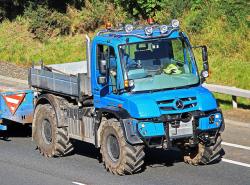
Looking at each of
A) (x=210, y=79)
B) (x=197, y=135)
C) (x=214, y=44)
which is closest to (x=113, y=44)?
(x=197, y=135)

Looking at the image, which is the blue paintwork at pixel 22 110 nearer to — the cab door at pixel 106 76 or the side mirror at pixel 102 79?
the cab door at pixel 106 76

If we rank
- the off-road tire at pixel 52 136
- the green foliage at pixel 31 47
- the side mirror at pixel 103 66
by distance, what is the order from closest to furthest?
the side mirror at pixel 103 66 → the off-road tire at pixel 52 136 → the green foliage at pixel 31 47

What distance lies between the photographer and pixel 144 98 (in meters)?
13.1

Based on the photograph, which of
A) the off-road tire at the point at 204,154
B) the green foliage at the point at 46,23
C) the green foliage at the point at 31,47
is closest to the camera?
the off-road tire at the point at 204,154

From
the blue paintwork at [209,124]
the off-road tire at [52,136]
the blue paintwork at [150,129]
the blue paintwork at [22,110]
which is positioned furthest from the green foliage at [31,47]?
the blue paintwork at [150,129]

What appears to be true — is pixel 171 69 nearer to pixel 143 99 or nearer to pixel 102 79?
pixel 143 99

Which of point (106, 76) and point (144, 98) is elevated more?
point (106, 76)

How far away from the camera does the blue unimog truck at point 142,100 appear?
42.8 ft

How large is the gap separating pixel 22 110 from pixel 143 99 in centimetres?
424

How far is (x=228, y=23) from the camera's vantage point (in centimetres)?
2620

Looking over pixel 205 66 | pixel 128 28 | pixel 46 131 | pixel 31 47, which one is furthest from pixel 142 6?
pixel 205 66

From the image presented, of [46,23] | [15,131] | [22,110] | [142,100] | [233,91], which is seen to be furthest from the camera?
[46,23]

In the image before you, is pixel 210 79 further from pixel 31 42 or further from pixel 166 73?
pixel 31 42

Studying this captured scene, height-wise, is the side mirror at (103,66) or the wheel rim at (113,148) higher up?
the side mirror at (103,66)
